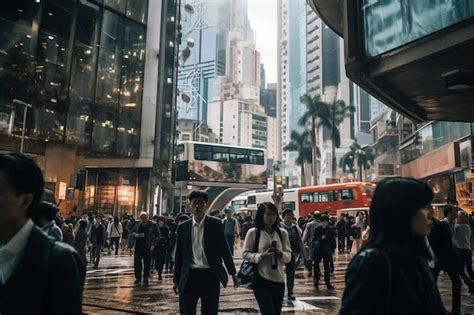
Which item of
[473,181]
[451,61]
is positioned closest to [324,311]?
[451,61]

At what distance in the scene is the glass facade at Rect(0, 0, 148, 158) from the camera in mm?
25547

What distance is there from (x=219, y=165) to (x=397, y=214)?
133ft

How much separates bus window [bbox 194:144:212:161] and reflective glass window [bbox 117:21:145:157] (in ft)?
27.5

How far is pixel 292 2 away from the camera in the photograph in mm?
149750

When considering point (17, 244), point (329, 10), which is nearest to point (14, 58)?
point (329, 10)

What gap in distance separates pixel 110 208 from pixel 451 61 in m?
29.2

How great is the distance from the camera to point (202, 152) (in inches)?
1624

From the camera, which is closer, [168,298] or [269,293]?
[269,293]

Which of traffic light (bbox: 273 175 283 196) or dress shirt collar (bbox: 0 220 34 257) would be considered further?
traffic light (bbox: 273 175 283 196)

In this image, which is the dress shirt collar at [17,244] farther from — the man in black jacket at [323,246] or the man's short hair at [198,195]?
the man in black jacket at [323,246]

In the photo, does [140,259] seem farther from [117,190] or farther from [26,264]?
[117,190]

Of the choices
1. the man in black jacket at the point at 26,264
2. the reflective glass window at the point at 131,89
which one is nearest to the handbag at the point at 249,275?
the man in black jacket at the point at 26,264

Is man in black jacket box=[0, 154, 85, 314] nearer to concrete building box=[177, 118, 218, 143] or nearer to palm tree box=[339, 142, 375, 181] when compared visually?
palm tree box=[339, 142, 375, 181]

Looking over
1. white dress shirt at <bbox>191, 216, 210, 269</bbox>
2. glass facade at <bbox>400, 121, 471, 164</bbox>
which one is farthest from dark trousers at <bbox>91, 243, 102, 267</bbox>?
glass facade at <bbox>400, 121, 471, 164</bbox>
